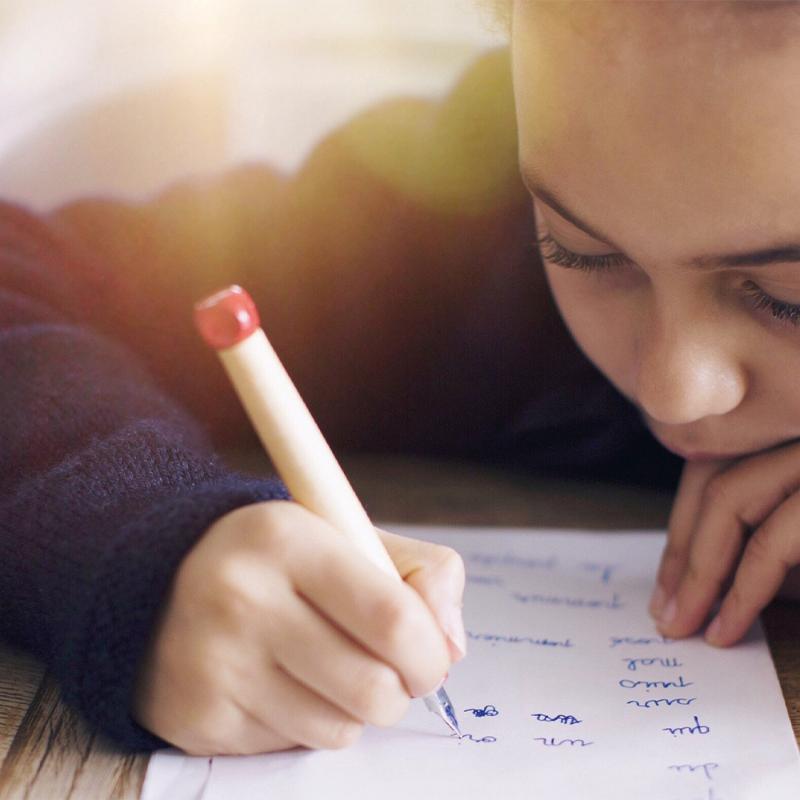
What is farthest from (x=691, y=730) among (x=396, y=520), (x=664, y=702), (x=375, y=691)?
(x=396, y=520)

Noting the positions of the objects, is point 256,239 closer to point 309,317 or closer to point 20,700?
point 309,317

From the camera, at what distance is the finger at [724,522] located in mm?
458

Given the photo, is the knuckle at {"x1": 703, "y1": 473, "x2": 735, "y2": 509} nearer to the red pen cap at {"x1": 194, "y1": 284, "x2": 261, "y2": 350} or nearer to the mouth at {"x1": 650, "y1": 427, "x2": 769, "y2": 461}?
the mouth at {"x1": 650, "y1": 427, "x2": 769, "y2": 461}

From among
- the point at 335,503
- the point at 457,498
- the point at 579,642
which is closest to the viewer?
the point at 335,503

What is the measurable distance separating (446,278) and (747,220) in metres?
0.33

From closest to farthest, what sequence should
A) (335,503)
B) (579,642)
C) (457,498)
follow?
(335,503)
(579,642)
(457,498)

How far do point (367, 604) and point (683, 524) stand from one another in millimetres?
229

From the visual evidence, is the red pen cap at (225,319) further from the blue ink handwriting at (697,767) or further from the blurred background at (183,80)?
the blurred background at (183,80)

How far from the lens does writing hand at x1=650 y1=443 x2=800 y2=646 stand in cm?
45

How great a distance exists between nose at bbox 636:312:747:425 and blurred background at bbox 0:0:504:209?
28cm

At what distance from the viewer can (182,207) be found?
26.6 inches

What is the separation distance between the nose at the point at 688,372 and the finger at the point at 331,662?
16 centimetres

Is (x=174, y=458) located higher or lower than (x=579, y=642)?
higher

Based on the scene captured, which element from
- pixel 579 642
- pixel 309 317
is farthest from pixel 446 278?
pixel 579 642
